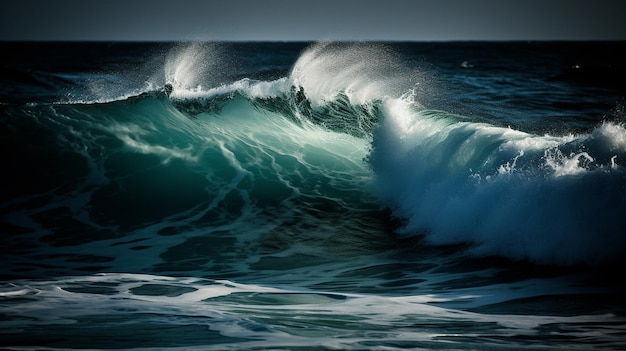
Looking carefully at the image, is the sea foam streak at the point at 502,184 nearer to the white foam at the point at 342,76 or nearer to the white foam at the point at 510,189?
the white foam at the point at 510,189

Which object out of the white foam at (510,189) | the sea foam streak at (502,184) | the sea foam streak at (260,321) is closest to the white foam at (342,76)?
the sea foam streak at (502,184)

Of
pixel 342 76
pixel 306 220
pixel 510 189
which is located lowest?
pixel 510 189

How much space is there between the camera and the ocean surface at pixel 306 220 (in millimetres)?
4898

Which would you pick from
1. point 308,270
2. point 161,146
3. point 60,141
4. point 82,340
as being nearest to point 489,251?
point 308,270

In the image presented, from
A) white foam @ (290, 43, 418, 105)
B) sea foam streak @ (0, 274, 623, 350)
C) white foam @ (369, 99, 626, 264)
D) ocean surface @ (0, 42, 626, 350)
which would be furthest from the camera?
white foam @ (290, 43, 418, 105)

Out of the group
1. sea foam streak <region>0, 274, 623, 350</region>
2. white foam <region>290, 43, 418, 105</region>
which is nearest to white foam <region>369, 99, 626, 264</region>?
sea foam streak <region>0, 274, 623, 350</region>

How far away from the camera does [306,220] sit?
371 inches

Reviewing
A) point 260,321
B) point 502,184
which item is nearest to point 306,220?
point 502,184

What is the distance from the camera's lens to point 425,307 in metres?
5.44

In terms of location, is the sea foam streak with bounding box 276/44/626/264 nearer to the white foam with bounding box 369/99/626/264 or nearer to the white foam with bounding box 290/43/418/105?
the white foam with bounding box 369/99/626/264

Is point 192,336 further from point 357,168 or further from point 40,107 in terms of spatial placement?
point 40,107

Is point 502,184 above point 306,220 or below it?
below

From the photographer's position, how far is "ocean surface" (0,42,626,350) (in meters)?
4.90

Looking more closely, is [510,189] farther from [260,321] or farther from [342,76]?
[342,76]
